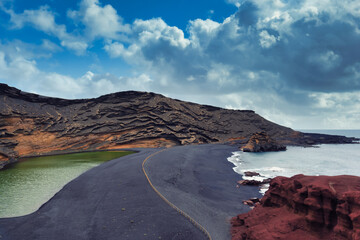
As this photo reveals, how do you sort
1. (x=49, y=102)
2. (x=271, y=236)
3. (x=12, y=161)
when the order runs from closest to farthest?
(x=271, y=236) < (x=12, y=161) < (x=49, y=102)

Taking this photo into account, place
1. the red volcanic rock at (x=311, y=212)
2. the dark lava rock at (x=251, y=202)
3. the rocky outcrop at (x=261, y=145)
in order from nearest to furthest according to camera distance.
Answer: the red volcanic rock at (x=311, y=212) < the dark lava rock at (x=251, y=202) < the rocky outcrop at (x=261, y=145)

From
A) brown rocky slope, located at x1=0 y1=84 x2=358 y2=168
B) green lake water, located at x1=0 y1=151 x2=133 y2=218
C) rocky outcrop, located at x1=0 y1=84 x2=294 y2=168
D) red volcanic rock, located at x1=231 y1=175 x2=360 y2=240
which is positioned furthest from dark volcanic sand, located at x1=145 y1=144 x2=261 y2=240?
rocky outcrop, located at x1=0 y1=84 x2=294 y2=168

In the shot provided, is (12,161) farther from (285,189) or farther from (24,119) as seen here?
(285,189)

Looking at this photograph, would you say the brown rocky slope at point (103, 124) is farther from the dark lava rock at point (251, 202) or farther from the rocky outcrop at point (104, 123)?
the dark lava rock at point (251, 202)

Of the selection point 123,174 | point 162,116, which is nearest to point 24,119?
point 162,116

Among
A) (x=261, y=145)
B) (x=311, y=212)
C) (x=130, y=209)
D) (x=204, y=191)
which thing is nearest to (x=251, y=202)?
(x=204, y=191)

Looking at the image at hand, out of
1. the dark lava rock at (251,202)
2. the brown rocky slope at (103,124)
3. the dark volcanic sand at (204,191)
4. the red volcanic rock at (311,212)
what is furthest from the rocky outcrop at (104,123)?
the red volcanic rock at (311,212)

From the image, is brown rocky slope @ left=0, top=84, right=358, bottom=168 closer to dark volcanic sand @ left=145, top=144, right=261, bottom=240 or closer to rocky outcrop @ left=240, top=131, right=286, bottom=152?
rocky outcrop @ left=240, top=131, right=286, bottom=152

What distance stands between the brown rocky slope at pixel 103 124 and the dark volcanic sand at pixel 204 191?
3126 centimetres

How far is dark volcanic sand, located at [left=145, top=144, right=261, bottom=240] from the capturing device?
47.3 feet

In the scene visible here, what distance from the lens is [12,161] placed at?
1485 inches

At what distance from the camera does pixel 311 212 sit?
934 cm

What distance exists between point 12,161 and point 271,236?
149 feet

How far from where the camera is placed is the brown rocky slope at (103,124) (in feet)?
161
